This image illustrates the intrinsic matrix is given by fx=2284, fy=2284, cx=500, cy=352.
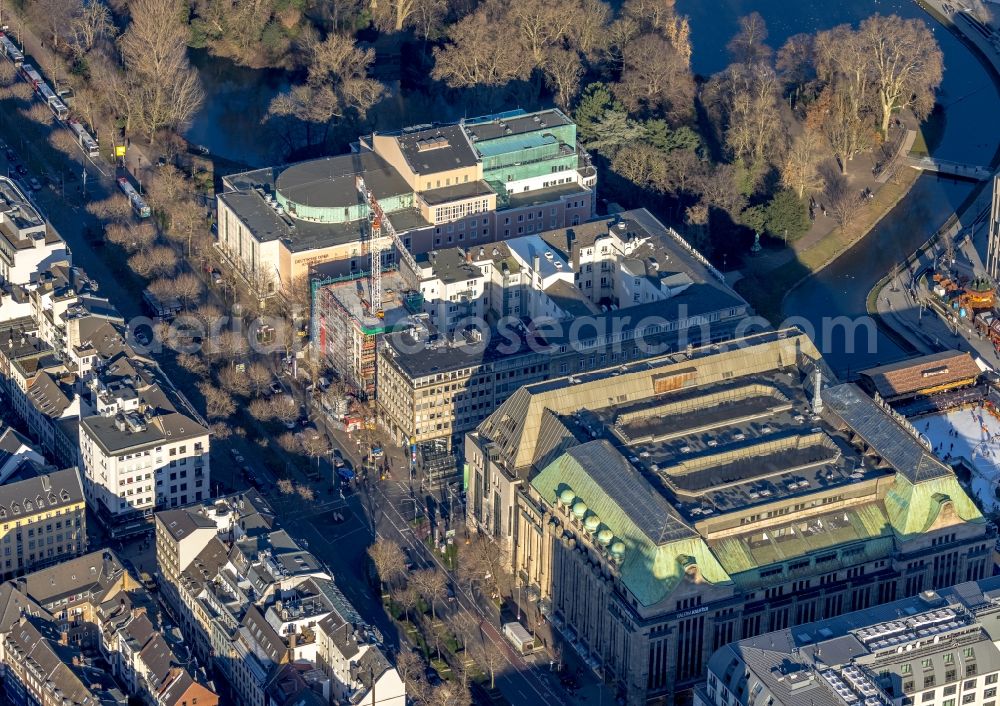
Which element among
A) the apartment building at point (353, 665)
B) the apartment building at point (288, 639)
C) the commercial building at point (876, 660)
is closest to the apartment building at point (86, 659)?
the apartment building at point (288, 639)

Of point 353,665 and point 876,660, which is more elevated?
point 876,660

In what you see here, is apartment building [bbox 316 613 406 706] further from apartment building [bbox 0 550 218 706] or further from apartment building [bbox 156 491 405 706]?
apartment building [bbox 0 550 218 706]

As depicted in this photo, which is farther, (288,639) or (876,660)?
(288,639)

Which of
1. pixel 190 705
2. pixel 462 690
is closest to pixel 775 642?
pixel 462 690

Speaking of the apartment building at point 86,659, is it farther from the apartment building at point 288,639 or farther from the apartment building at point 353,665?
the apartment building at point 353,665

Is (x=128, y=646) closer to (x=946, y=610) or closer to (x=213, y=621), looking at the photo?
(x=213, y=621)

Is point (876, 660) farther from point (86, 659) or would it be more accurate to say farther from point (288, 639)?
point (86, 659)

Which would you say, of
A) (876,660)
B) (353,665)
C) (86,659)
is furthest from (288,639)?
(876,660)
